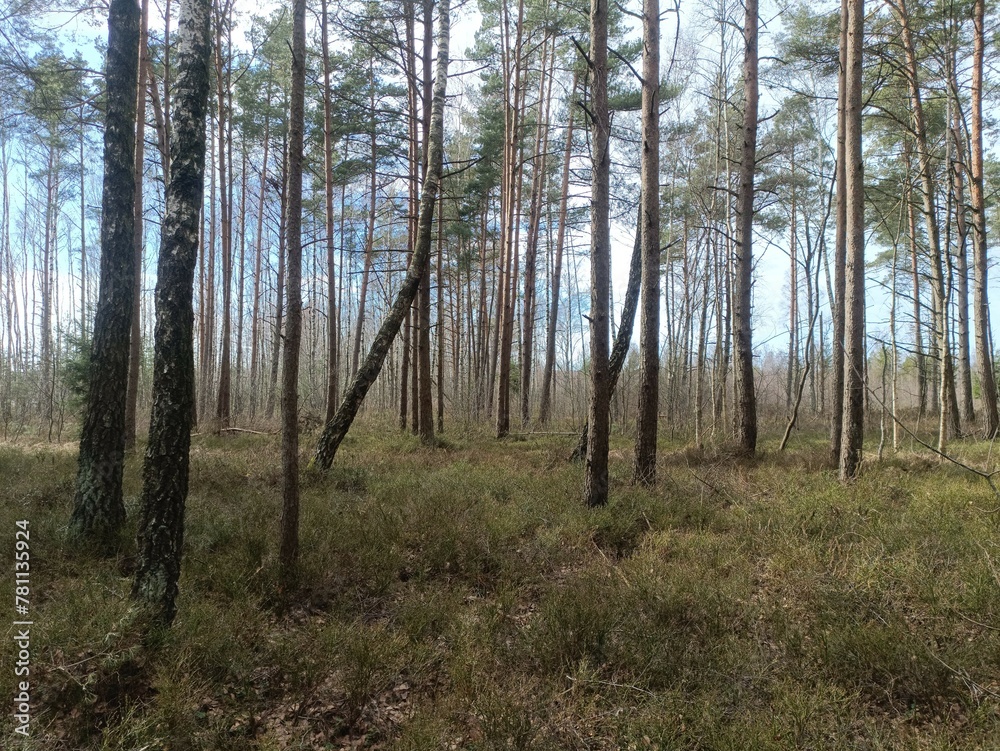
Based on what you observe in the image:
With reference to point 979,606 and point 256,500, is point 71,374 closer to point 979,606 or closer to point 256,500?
point 256,500

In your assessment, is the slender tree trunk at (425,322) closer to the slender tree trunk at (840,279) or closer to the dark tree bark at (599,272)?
the dark tree bark at (599,272)

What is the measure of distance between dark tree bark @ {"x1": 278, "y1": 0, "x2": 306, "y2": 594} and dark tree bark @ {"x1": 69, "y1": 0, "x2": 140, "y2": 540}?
185cm

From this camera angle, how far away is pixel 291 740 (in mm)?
2506

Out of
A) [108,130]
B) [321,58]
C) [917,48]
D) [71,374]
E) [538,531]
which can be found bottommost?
[538,531]

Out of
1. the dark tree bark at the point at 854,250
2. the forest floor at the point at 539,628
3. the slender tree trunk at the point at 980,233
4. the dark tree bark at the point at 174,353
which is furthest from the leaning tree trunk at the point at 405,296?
the slender tree trunk at the point at 980,233

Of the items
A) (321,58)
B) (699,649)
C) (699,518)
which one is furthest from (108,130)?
(321,58)

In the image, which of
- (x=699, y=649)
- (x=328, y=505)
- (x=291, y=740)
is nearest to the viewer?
(x=291, y=740)

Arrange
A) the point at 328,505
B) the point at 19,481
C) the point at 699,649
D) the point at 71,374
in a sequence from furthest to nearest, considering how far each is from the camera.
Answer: the point at 71,374
the point at 19,481
the point at 328,505
the point at 699,649

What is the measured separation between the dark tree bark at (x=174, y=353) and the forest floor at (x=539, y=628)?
26 centimetres

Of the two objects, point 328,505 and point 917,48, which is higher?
point 917,48

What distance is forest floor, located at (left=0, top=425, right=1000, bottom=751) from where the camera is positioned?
2.47 meters

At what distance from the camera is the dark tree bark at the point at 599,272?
5477 millimetres

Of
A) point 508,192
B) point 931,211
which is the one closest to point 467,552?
point 508,192

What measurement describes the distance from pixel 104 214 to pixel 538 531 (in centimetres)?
547
